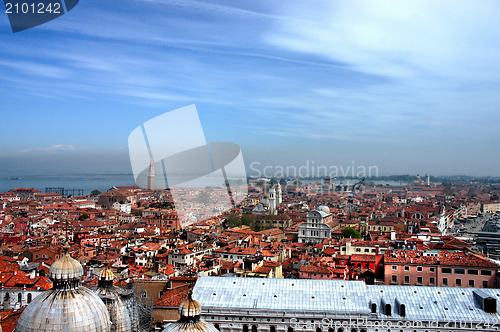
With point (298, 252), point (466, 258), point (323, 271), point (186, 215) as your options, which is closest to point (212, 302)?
point (323, 271)

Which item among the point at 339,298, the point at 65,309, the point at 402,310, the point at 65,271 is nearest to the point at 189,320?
the point at 65,309

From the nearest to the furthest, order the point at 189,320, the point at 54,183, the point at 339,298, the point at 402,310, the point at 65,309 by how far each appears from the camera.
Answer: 1. the point at 65,309
2. the point at 189,320
3. the point at 402,310
4. the point at 339,298
5. the point at 54,183

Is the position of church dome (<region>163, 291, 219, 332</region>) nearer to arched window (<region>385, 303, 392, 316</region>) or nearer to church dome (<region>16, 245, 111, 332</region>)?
church dome (<region>16, 245, 111, 332</region>)

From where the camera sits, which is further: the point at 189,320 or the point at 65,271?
the point at 189,320

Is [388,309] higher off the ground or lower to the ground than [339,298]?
lower

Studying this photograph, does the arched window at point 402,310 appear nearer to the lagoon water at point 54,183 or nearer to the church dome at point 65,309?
the church dome at point 65,309

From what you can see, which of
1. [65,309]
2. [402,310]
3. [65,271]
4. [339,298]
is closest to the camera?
[65,309]

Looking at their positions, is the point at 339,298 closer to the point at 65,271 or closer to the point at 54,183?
the point at 65,271

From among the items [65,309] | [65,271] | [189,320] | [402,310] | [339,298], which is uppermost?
[65,271]

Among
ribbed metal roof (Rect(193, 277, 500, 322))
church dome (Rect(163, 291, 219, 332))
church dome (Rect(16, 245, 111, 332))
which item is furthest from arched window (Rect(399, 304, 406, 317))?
church dome (Rect(16, 245, 111, 332))

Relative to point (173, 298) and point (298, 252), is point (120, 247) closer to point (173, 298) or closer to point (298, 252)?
point (298, 252)
